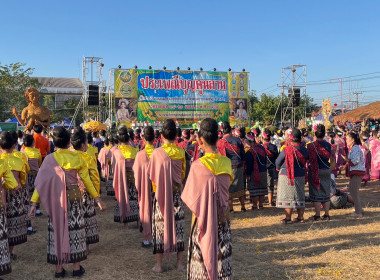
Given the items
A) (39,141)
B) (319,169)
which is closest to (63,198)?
(39,141)

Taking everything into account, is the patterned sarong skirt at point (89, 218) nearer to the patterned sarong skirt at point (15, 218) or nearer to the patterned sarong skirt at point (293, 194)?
the patterned sarong skirt at point (15, 218)

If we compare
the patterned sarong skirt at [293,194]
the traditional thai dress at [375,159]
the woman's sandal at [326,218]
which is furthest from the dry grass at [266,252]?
the traditional thai dress at [375,159]

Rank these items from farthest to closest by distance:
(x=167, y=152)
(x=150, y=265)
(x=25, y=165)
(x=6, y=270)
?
(x=25, y=165)
(x=150, y=265)
(x=167, y=152)
(x=6, y=270)

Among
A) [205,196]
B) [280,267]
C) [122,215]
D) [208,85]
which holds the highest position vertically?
[208,85]

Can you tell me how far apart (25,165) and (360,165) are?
5505mm

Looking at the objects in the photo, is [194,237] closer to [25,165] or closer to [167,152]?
[167,152]

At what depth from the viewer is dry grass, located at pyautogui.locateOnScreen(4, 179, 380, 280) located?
4031mm

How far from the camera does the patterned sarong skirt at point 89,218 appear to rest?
4.52 m

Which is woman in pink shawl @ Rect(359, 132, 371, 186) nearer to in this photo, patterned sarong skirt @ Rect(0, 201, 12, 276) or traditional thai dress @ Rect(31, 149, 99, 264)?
traditional thai dress @ Rect(31, 149, 99, 264)

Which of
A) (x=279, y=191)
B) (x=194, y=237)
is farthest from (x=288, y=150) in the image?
(x=194, y=237)

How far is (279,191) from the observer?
19.8 feet

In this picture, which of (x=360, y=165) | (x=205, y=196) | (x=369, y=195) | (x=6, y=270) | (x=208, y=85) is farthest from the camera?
(x=208, y=85)

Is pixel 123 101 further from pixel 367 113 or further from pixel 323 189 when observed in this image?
pixel 323 189

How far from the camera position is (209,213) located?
9.36ft
